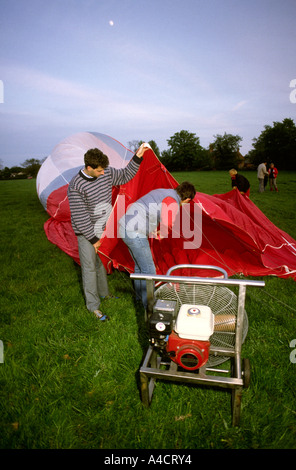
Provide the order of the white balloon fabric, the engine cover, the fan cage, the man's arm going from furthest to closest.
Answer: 1. the white balloon fabric
2. the man's arm
3. the fan cage
4. the engine cover

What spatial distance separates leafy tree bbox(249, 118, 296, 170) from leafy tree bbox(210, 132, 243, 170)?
584 centimetres

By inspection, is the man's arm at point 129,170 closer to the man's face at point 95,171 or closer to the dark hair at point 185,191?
the man's face at point 95,171

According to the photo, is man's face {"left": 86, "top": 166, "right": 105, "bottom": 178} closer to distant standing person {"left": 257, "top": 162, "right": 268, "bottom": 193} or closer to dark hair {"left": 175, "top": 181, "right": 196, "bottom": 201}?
dark hair {"left": 175, "top": 181, "right": 196, "bottom": 201}

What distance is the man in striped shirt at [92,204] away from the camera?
3.06 metres

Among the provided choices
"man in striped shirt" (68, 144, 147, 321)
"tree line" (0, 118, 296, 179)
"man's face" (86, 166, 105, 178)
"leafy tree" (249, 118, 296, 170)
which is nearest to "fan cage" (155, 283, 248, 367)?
"man in striped shirt" (68, 144, 147, 321)

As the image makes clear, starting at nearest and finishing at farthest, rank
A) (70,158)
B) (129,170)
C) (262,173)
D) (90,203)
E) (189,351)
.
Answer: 1. (189,351)
2. (90,203)
3. (129,170)
4. (70,158)
5. (262,173)

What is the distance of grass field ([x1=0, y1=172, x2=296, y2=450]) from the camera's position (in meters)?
2.02

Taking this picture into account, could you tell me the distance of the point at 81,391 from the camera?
2434 millimetres

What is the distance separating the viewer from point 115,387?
2.44 metres

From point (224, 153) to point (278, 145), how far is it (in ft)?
48.6

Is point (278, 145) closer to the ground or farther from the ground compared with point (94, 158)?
farther from the ground

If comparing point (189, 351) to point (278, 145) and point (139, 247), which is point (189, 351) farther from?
point (278, 145)

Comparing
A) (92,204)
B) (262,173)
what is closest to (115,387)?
(92,204)
